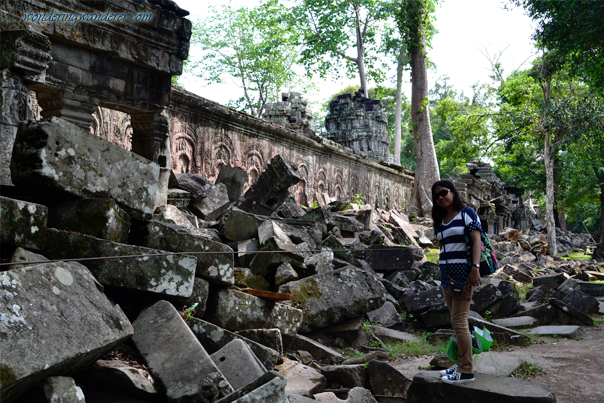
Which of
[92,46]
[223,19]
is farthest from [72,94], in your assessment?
[223,19]

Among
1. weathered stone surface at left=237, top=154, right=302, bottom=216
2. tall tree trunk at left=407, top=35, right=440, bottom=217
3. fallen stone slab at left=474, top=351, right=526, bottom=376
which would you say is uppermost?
tall tree trunk at left=407, top=35, right=440, bottom=217

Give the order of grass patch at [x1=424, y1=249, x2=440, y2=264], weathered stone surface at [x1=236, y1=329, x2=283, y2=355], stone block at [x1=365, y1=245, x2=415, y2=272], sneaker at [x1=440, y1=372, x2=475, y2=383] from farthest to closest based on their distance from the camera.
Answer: grass patch at [x1=424, y1=249, x2=440, y2=264]
stone block at [x1=365, y1=245, x2=415, y2=272]
weathered stone surface at [x1=236, y1=329, x2=283, y2=355]
sneaker at [x1=440, y1=372, x2=475, y2=383]

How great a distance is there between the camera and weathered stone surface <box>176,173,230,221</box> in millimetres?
6633

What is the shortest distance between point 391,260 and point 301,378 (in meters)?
4.10

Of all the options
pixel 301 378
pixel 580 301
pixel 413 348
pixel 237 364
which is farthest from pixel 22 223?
pixel 580 301

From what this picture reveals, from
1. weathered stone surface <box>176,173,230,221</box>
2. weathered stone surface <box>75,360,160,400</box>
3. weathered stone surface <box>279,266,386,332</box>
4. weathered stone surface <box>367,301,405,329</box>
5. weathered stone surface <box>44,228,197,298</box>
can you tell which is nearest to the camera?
weathered stone surface <box>75,360,160,400</box>

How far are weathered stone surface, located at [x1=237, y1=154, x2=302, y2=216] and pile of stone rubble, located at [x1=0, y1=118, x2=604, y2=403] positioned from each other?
196 centimetres

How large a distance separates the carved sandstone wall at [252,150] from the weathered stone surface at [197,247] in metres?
5.23

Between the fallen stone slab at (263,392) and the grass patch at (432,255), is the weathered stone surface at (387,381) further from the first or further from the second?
the grass patch at (432,255)

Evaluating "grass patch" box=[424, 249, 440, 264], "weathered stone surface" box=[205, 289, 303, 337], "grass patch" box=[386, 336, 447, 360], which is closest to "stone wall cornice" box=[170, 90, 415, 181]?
"grass patch" box=[424, 249, 440, 264]

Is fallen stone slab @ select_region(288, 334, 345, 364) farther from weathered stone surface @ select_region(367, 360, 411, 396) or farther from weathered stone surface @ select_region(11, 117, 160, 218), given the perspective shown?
weathered stone surface @ select_region(11, 117, 160, 218)

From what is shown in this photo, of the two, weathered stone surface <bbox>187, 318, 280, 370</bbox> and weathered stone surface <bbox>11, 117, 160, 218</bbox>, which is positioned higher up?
weathered stone surface <bbox>11, 117, 160, 218</bbox>

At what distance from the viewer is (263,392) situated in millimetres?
2258

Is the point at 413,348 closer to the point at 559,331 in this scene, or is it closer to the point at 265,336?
the point at 265,336
